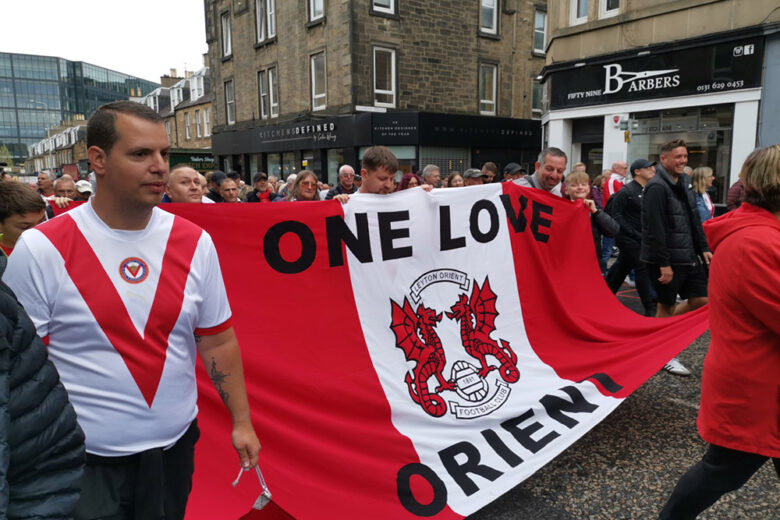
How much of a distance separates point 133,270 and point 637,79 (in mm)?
15091


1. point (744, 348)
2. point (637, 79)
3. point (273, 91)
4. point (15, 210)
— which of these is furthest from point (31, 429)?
point (273, 91)

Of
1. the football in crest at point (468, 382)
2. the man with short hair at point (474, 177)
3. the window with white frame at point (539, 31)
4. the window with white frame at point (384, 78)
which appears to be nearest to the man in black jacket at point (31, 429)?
the football in crest at point (468, 382)

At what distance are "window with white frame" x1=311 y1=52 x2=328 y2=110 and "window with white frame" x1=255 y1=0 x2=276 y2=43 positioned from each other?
149 inches

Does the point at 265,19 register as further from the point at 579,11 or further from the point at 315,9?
the point at 579,11

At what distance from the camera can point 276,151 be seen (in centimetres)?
2495

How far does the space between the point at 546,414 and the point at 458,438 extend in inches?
29.8

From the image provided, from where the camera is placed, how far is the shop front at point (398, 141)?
808 inches

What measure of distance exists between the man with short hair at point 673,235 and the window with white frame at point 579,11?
11.8m

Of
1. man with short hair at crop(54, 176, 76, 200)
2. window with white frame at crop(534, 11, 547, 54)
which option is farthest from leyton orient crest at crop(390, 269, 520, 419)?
window with white frame at crop(534, 11, 547, 54)

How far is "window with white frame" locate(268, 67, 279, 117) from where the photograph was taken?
2444cm

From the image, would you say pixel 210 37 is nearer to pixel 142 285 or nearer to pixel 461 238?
pixel 461 238

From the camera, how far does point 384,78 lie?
67.9 feet

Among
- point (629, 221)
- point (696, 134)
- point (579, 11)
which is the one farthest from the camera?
point (579, 11)

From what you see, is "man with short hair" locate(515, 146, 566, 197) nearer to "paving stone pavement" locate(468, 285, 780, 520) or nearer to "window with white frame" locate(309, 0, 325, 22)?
"paving stone pavement" locate(468, 285, 780, 520)
